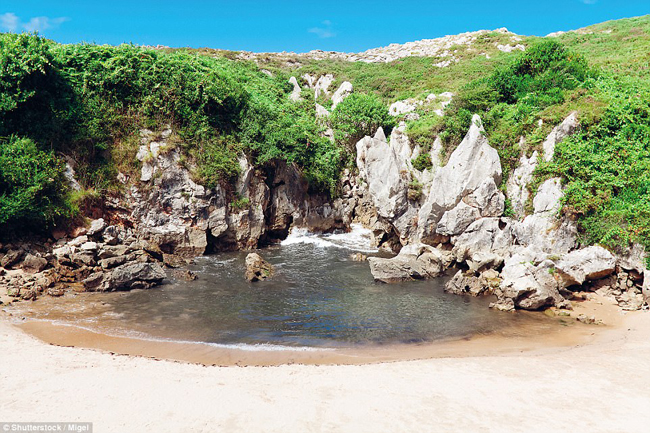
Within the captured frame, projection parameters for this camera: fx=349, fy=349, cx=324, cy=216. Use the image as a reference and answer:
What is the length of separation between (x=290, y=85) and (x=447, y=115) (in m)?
30.5

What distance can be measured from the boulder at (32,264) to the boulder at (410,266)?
60.7 ft

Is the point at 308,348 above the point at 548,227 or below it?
below

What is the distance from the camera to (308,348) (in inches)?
526

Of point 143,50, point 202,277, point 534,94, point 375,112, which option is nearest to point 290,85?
Answer: point 375,112

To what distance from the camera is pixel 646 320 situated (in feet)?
49.8

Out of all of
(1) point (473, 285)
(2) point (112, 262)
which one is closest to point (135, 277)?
(2) point (112, 262)

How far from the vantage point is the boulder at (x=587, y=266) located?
17891 mm

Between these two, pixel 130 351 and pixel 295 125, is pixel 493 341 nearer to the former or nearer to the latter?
pixel 130 351

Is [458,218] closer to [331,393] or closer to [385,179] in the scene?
[385,179]

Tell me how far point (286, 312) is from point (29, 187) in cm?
1692

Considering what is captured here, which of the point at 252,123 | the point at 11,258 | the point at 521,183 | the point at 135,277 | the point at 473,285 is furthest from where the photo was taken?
the point at 252,123

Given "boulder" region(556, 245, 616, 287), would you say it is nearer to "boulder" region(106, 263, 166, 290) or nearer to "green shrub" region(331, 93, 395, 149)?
"boulder" region(106, 263, 166, 290)

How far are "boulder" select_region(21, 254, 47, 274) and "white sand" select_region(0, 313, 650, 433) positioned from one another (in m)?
7.33

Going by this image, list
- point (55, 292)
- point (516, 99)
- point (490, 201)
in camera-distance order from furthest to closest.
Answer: point (516, 99)
point (490, 201)
point (55, 292)
